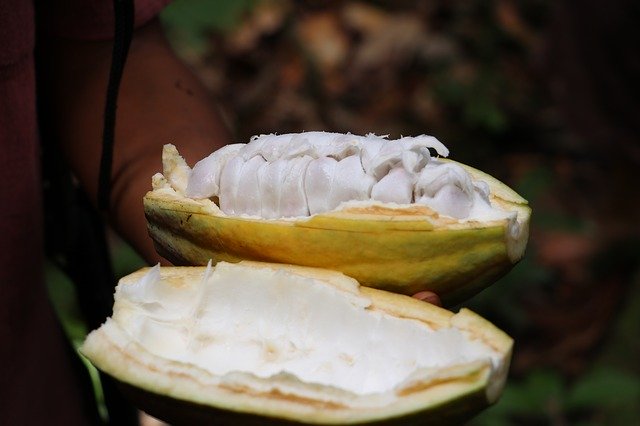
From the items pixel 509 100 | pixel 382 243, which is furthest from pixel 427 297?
pixel 509 100

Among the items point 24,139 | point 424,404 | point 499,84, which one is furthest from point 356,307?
point 499,84

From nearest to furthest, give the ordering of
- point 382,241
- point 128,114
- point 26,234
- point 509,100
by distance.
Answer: point 382,241, point 26,234, point 128,114, point 509,100

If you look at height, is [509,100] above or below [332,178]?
below

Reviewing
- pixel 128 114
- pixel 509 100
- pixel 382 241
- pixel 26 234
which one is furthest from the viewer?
pixel 509 100

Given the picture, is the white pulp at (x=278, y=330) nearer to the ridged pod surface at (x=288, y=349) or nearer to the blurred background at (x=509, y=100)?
the ridged pod surface at (x=288, y=349)

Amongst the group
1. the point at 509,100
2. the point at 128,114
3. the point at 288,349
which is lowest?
the point at 509,100

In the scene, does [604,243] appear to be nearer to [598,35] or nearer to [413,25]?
[598,35]

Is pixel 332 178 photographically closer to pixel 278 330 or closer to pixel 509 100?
pixel 278 330

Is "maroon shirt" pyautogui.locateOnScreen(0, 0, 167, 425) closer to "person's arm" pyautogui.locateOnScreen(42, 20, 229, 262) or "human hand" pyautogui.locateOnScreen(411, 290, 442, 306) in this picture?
"person's arm" pyautogui.locateOnScreen(42, 20, 229, 262)
